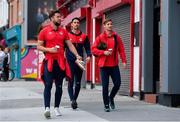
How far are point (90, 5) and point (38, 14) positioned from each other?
64.4 ft

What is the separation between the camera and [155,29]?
15.1 m

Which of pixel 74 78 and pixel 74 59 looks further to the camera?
pixel 74 78

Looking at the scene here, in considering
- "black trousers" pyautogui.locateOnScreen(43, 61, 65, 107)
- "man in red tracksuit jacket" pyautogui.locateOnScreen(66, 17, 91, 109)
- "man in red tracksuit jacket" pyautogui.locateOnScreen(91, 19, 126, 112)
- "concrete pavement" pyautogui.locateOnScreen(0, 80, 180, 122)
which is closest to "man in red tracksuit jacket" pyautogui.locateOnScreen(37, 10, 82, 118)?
"black trousers" pyautogui.locateOnScreen(43, 61, 65, 107)

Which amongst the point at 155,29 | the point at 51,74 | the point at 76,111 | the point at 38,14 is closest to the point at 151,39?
the point at 155,29

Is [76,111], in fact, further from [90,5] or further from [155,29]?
[90,5]

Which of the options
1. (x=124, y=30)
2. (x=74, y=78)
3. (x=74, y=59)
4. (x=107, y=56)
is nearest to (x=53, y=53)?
(x=107, y=56)

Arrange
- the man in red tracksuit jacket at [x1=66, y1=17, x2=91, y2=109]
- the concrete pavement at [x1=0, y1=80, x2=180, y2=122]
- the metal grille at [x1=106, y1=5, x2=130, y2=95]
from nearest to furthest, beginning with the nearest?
1. the concrete pavement at [x1=0, y1=80, x2=180, y2=122]
2. the man in red tracksuit jacket at [x1=66, y1=17, x2=91, y2=109]
3. the metal grille at [x1=106, y1=5, x2=130, y2=95]

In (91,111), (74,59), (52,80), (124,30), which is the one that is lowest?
(91,111)

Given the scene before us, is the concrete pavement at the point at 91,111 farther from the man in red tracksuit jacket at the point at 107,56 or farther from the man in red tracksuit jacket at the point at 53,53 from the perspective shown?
the man in red tracksuit jacket at the point at 53,53

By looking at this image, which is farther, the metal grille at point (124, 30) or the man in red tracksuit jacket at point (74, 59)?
the metal grille at point (124, 30)

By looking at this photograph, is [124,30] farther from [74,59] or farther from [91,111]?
[91,111]

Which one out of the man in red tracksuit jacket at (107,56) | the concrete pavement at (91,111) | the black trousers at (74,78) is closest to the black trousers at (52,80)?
the concrete pavement at (91,111)

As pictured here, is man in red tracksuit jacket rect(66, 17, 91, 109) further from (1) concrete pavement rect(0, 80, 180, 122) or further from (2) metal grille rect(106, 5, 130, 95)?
(2) metal grille rect(106, 5, 130, 95)

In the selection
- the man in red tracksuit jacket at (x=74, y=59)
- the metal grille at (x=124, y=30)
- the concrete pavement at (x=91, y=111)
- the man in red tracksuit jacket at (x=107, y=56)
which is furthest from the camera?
the metal grille at (x=124, y=30)
